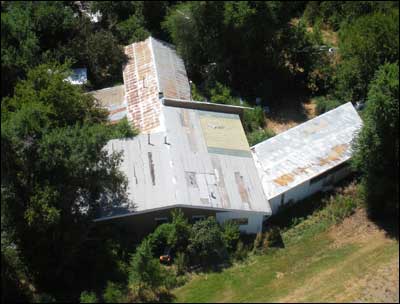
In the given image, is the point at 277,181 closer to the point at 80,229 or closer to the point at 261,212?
the point at 261,212

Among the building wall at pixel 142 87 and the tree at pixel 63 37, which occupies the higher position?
the tree at pixel 63 37

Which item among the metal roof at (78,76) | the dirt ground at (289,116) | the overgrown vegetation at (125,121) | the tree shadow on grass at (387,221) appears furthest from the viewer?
the dirt ground at (289,116)

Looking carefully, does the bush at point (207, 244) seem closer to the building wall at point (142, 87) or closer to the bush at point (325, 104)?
the building wall at point (142, 87)

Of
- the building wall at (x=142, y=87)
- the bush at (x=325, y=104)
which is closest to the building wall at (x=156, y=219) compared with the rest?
the building wall at (x=142, y=87)

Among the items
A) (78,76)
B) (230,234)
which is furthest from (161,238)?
(78,76)

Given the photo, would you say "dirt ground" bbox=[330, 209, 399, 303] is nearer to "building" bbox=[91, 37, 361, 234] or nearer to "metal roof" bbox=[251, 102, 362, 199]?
"building" bbox=[91, 37, 361, 234]

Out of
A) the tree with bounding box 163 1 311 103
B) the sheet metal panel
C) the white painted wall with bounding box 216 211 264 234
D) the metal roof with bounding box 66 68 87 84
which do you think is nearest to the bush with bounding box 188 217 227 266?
the white painted wall with bounding box 216 211 264 234

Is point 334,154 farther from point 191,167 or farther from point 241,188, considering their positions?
point 191,167
